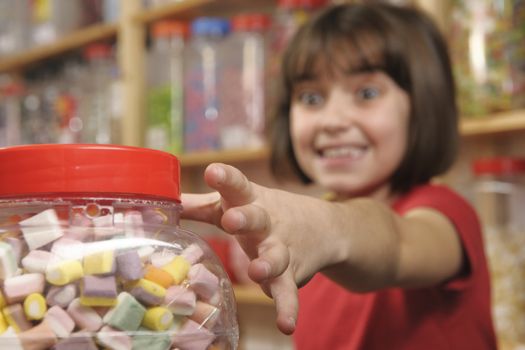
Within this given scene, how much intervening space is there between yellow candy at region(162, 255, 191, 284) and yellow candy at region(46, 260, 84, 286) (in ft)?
0.14

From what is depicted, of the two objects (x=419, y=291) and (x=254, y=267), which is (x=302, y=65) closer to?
(x=419, y=291)

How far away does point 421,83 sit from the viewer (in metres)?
0.96

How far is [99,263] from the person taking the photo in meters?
0.32

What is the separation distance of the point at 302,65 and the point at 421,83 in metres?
0.16

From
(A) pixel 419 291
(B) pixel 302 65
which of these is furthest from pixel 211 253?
(B) pixel 302 65

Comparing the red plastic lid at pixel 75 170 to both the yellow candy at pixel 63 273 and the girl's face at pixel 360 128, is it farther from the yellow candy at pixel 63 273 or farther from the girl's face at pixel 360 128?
the girl's face at pixel 360 128

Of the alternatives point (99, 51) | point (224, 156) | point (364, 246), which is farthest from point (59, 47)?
point (364, 246)

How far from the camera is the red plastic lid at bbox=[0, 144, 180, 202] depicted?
0.33 meters

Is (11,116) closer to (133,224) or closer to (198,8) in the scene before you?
(198,8)

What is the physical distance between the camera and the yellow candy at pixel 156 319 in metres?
0.32

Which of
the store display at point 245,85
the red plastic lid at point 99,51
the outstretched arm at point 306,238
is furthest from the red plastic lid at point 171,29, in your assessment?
the outstretched arm at point 306,238

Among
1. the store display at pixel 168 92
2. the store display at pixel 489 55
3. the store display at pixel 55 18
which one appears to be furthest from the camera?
the store display at pixel 55 18

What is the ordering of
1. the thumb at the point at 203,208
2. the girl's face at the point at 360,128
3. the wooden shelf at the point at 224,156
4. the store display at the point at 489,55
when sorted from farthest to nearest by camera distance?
1. the wooden shelf at the point at 224,156
2. the store display at the point at 489,55
3. the girl's face at the point at 360,128
4. the thumb at the point at 203,208

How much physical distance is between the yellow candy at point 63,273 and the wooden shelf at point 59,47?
5.41ft
